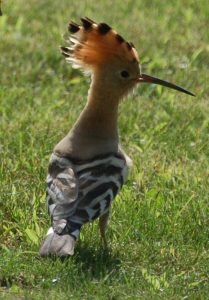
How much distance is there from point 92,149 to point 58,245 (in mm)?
719

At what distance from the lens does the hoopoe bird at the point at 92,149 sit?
577cm

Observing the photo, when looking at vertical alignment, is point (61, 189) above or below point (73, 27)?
below

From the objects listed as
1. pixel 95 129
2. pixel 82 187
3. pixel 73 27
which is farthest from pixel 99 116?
pixel 82 187

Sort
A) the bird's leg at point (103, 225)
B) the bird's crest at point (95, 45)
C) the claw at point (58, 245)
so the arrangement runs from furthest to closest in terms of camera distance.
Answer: the bird's crest at point (95, 45) < the bird's leg at point (103, 225) < the claw at point (58, 245)

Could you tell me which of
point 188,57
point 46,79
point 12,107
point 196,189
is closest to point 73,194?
point 196,189

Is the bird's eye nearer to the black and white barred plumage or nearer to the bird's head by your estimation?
the bird's head

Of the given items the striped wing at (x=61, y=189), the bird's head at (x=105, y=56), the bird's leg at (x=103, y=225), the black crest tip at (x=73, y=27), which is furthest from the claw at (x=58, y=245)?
the black crest tip at (x=73, y=27)

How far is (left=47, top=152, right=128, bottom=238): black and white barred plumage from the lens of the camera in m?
5.76

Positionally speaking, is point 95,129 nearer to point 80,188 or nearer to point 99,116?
point 99,116

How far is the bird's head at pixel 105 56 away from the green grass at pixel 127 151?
2.51 ft

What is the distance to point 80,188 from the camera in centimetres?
587

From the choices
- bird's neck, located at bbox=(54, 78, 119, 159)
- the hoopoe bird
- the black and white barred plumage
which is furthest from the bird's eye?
the black and white barred plumage

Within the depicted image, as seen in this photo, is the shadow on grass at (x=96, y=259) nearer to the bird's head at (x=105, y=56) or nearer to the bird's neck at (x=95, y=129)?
the bird's neck at (x=95, y=129)

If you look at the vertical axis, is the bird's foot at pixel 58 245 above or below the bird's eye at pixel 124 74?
below
